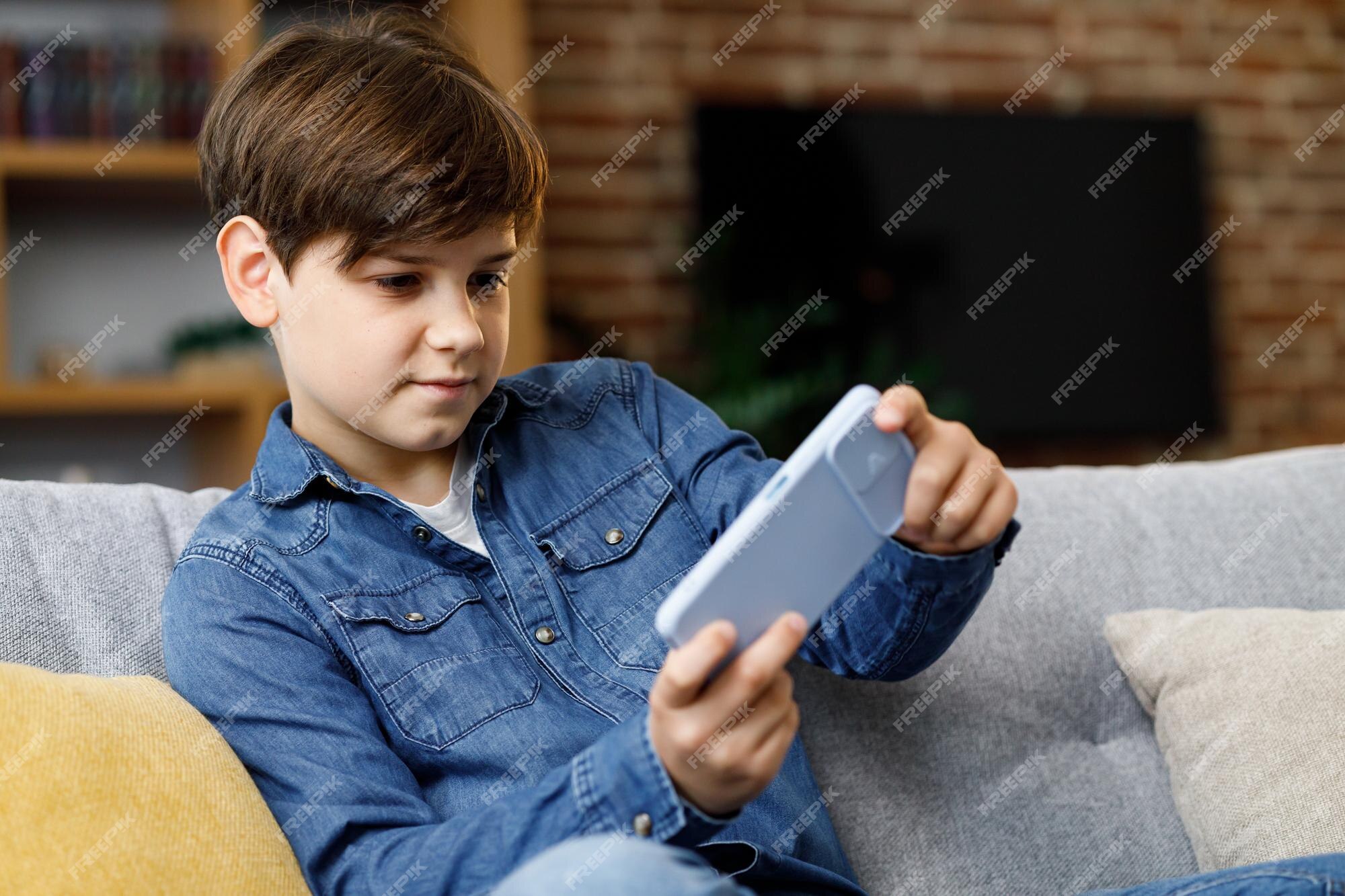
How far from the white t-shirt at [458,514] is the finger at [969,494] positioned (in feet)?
1.25

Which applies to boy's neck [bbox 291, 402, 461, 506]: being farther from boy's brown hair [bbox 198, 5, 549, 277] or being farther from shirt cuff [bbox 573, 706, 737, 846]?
shirt cuff [bbox 573, 706, 737, 846]

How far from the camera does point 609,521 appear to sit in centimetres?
102

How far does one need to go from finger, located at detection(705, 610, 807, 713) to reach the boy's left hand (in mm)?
138

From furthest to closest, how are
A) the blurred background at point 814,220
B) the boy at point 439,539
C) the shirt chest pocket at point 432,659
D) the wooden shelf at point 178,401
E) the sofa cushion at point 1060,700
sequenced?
the blurred background at point 814,220
the wooden shelf at point 178,401
the sofa cushion at point 1060,700
the shirt chest pocket at point 432,659
the boy at point 439,539

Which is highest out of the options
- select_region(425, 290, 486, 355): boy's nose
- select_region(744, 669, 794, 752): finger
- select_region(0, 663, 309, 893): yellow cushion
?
select_region(425, 290, 486, 355): boy's nose

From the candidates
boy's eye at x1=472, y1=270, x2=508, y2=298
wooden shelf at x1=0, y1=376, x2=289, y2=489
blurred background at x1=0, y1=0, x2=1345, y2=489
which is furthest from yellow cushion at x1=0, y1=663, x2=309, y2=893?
blurred background at x1=0, y1=0, x2=1345, y2=489

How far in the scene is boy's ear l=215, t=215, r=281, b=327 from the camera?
0.98 m

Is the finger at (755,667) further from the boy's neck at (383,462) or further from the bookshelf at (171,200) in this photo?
the bookshelf at (171,200)

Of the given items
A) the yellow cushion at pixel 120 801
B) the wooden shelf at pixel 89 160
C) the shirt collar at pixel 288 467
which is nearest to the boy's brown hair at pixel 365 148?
the shirt collar at pixel 288 467

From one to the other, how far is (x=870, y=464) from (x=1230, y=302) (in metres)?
3.20

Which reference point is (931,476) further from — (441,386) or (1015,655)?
(1015,655)

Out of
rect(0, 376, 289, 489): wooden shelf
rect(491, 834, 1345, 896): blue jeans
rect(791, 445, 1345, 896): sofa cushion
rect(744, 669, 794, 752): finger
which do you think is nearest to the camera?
rect(491, 834, 1345, 896): blue jeans

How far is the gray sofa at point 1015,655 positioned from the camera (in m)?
1.00

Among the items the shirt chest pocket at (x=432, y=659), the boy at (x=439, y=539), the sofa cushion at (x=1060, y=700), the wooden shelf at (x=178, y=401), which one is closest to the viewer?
the boy at (x=439, y=539)
